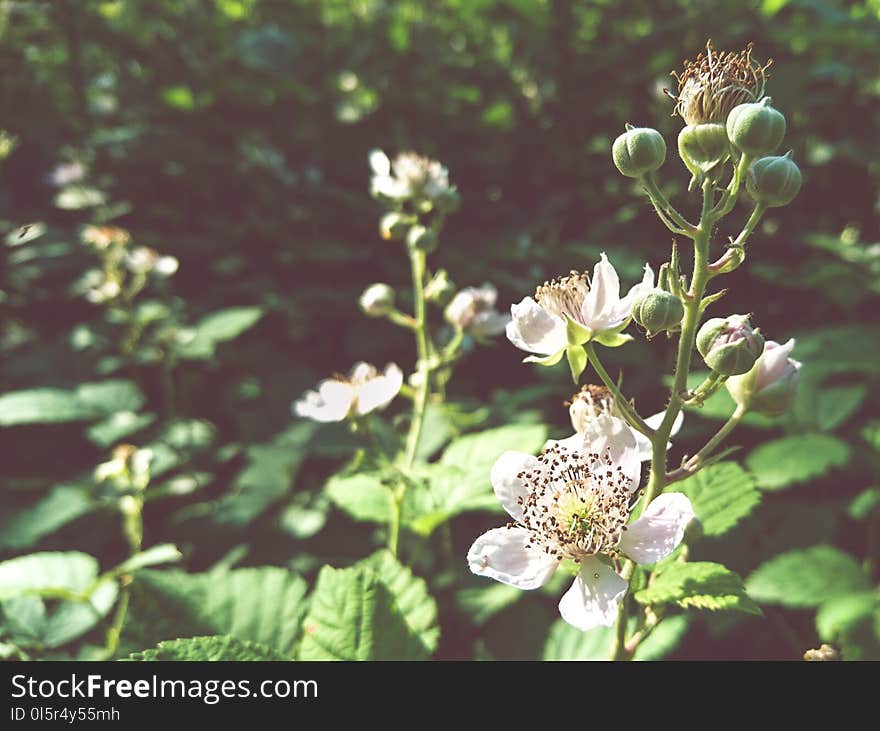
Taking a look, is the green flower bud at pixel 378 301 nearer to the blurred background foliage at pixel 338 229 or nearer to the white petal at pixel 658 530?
the blurred background foliage at pixel 338 229

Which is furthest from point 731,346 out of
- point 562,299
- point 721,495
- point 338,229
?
point 338,229

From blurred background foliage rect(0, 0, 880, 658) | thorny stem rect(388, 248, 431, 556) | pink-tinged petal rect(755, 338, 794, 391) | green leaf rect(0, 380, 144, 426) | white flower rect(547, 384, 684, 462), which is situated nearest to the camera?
pink-tinged petal rect(755, 338, 794, 391)

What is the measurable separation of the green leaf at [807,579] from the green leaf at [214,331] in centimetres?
186

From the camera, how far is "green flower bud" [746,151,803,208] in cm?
96

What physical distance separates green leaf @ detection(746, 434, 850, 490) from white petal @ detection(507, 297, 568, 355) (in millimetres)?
945

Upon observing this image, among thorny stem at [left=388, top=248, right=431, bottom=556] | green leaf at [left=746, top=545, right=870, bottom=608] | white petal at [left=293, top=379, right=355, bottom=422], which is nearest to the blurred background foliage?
green leaf at [left=746, top=545, right=870, bottom=608]

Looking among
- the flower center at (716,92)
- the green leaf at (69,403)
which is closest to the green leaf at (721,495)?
the flower center at (716,92)

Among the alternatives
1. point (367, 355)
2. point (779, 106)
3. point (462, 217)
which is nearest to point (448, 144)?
point (462, 217)

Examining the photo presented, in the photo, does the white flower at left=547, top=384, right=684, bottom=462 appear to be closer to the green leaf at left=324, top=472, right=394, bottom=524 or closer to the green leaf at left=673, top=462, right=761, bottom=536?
the green leaf at left=673, top=462, right=761, bottom=536

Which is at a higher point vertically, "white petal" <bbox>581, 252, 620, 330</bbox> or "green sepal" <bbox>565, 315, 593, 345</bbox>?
"white petal" <bbox>581, 252, 620, 330</bbox>

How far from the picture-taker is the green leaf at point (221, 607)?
1.44 meters
